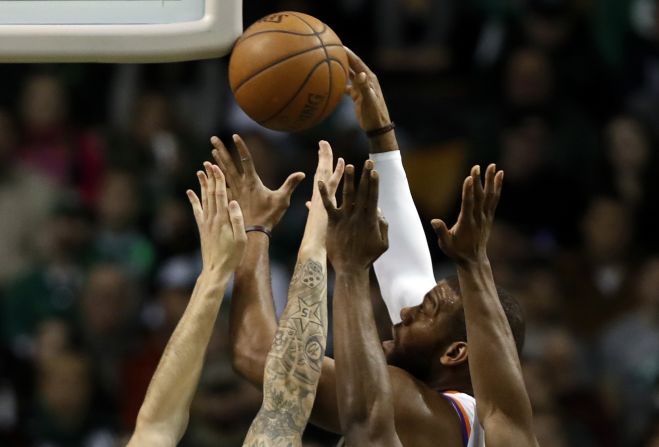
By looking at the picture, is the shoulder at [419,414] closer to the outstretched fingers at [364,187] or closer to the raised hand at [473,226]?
the raised hand at [473,226]

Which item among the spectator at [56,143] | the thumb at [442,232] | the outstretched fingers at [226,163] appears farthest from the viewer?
the spectator at [56,143]

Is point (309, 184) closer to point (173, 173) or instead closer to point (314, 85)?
point (173, 173)

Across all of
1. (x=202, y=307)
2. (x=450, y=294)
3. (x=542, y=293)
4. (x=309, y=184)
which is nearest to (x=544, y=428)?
(x=542, y=293)

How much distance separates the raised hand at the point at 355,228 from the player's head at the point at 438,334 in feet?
1.90

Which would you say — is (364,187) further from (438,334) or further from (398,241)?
(398,241)

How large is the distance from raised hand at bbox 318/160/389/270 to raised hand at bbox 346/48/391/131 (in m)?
0.84

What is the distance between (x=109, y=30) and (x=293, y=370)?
1148mm

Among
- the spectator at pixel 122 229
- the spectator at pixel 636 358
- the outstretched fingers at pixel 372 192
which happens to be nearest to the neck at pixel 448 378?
the outstretched fingers at pixel 372 192

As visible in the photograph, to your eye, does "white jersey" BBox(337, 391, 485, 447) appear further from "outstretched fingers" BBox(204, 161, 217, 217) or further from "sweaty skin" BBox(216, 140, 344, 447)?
"outstretched fingers" BBox(204, 161, 217, 217)

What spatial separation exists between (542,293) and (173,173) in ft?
7.44

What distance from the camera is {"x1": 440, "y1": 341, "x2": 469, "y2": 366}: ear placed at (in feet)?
15.1

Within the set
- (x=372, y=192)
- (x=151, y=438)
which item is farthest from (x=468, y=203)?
(x=151, y=438)

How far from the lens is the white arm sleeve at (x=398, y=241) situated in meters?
5.02

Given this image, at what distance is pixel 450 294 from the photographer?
15.2 feet
